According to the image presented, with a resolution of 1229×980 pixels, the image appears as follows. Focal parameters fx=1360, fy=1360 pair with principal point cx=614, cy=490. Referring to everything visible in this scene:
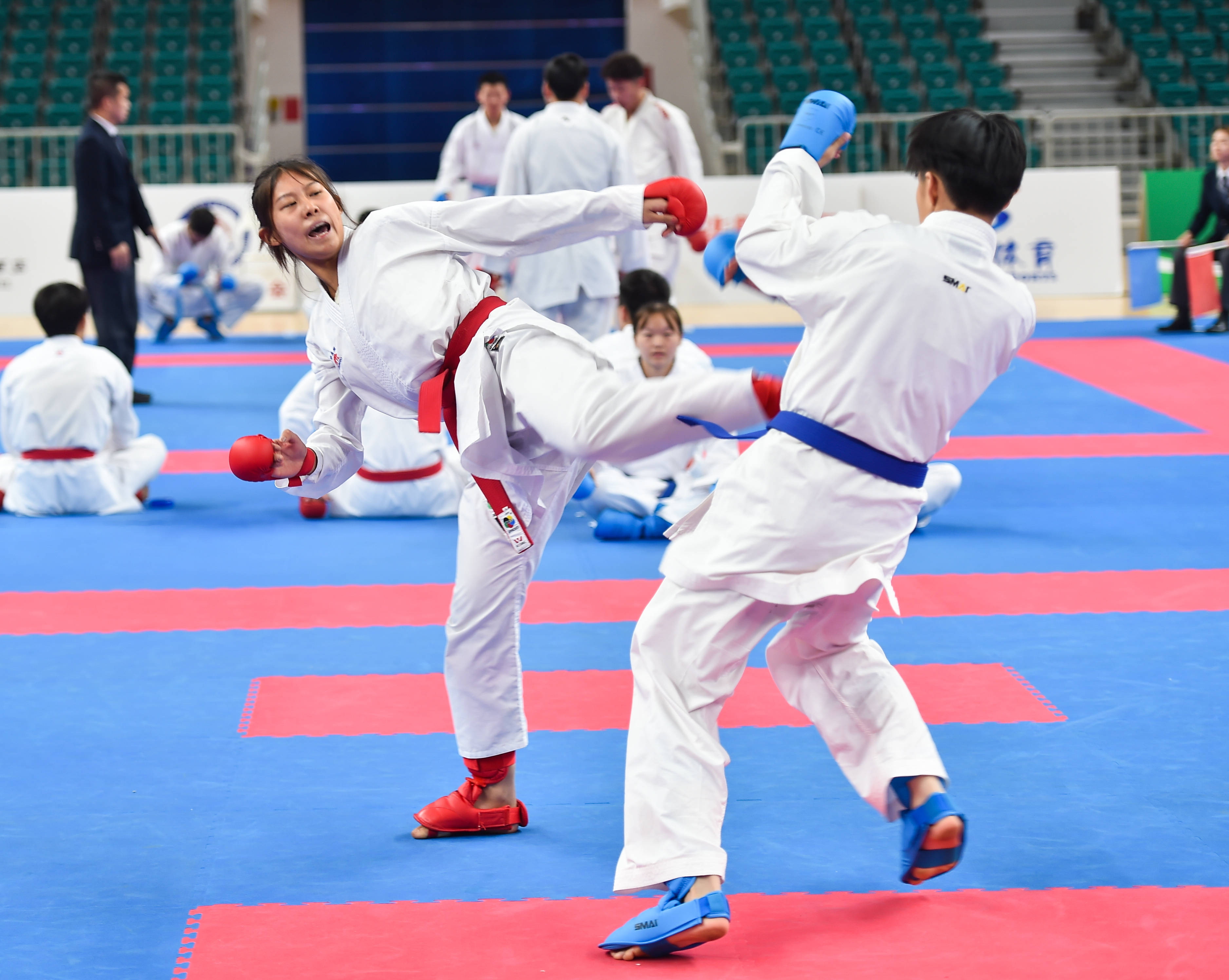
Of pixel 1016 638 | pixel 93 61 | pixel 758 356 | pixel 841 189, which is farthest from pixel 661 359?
pixel 93 61

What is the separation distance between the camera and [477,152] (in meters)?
9.70

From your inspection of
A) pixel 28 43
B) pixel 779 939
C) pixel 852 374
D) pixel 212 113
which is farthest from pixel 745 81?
pixel 779 939

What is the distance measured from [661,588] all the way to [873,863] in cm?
75

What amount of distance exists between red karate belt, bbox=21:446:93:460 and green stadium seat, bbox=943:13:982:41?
14522 mm

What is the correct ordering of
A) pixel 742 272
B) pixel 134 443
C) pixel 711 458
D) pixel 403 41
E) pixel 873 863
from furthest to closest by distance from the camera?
1. pixel 403 41
2. pixel 134 443
3. pixel 711 458
4. pixel 873 863
5. pixel 742 272

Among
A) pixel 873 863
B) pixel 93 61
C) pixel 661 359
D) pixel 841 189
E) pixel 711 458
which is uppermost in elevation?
pixel 93 61

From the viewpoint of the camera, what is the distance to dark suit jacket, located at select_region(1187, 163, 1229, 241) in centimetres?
1104

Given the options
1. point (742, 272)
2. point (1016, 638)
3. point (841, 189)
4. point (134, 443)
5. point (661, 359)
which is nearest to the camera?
point (742, 272)

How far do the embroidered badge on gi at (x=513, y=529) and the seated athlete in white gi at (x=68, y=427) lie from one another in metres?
3.77

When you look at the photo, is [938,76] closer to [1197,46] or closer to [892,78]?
[892,78]

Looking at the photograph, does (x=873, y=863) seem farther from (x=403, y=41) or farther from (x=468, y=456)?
(x=403, y=41)

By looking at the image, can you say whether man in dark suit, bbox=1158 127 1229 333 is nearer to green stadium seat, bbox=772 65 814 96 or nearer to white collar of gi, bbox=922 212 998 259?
green stadium seat, bbox=772 65 814 96

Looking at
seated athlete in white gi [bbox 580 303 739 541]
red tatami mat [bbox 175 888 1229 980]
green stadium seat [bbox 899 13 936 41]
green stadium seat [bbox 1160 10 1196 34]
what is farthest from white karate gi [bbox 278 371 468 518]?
green stadium seat [bbox 1160 10 1196 34]

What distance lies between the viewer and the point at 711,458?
18.8 feet
